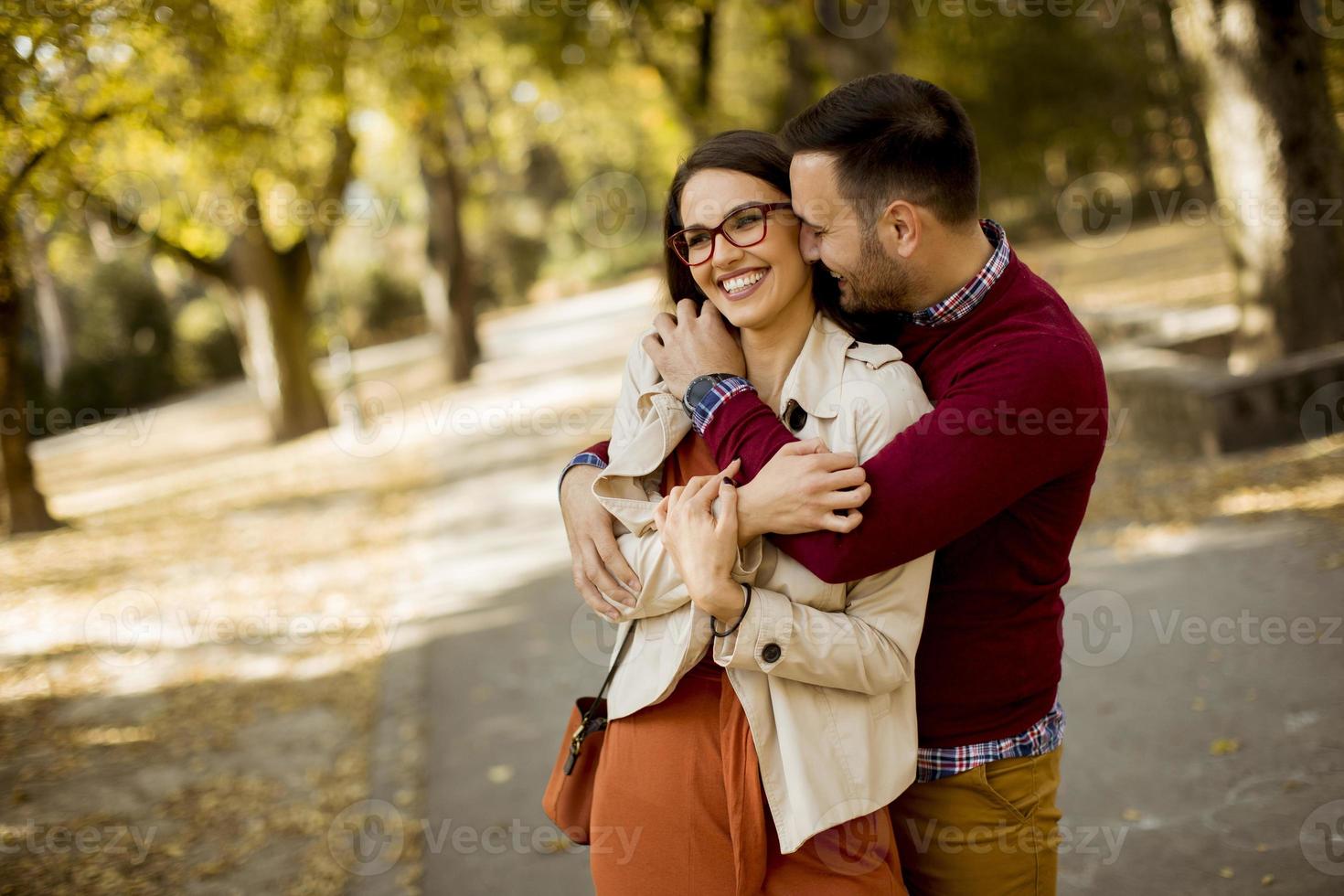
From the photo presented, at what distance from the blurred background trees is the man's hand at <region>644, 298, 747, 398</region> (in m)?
4.74

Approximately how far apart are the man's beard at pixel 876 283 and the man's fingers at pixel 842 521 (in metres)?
0.52

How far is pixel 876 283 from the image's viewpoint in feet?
7.18

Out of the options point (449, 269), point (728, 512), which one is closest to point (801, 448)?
point (728, 512)

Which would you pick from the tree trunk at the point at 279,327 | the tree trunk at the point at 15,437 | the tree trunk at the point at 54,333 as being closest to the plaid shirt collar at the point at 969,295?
the tree trunk at the point at 15,437

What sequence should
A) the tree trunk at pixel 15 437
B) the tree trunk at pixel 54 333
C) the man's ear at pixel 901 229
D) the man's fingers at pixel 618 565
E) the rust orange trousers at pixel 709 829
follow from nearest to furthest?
the rust orange trousers at pixel 709 829, the man's ear at pixel 901 229, the man's fingers at pixel 618 565, the tree trunk at pixel 15 437, the tree trunk at pixel 54 333

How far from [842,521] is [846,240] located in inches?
24.1

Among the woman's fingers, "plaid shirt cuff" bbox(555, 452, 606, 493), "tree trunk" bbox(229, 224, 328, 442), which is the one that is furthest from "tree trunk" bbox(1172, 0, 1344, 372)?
"tree trunk" bbox(229, 224, 328, 442)

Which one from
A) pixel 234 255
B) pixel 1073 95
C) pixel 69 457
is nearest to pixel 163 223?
pixel 234 255

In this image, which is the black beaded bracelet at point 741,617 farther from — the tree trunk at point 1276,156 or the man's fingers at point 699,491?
the tree trunk at point 1276,156

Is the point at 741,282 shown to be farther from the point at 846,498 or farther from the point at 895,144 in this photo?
the point at 846,498

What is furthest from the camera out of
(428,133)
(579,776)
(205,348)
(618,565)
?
(205,348)

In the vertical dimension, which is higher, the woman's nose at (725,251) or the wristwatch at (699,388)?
the woman's nose at (725,251)

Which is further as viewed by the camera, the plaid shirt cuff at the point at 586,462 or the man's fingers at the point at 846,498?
the plaid shirt cuff at the point at 586,462

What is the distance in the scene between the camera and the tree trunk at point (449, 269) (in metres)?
18.3
